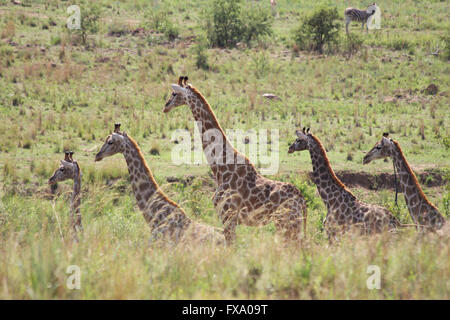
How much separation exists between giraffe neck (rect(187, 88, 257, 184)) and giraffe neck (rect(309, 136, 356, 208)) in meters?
1.05

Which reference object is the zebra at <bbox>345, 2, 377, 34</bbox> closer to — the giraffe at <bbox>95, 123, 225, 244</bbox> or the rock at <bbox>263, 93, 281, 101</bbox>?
the rock at <bbox>263, 93, 281, 101</bbox>

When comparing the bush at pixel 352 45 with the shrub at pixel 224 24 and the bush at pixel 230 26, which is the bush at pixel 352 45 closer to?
the bush at pixel 230 26

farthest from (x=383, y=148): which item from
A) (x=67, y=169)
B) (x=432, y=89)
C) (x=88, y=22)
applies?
(x=88, y=22)

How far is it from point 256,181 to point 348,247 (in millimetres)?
2116

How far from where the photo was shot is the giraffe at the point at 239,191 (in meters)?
8.80

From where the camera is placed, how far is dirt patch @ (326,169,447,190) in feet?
50.7

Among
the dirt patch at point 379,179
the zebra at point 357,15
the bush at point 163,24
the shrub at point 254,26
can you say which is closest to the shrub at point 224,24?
the shrub at point 254,26

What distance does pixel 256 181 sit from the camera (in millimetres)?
9258

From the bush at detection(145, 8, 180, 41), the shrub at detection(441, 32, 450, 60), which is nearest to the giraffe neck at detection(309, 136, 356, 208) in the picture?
the shrub at detection(441, 32, 450, 60)

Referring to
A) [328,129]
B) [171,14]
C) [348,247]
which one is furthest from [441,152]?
Result: [171,14]

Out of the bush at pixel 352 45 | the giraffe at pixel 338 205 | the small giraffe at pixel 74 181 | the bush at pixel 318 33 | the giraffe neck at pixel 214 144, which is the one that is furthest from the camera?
the bush at pixel 318 33

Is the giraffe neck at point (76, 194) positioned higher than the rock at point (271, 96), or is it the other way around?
the rock at point (271, 96)

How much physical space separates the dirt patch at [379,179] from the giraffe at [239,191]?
20.9 feet

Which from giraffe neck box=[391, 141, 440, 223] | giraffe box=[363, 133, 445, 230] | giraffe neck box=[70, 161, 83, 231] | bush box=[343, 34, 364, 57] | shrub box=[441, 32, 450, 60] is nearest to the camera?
giraffe neck box=[70, 161, 83, 231]
